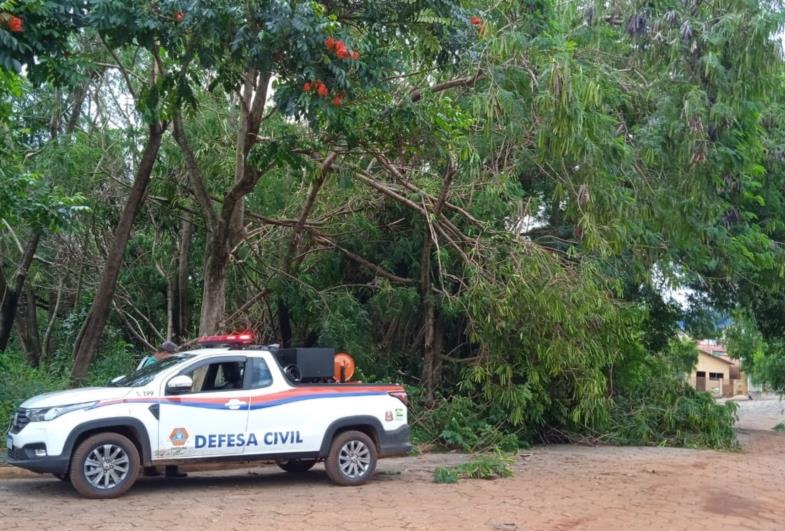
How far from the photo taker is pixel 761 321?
975 inches

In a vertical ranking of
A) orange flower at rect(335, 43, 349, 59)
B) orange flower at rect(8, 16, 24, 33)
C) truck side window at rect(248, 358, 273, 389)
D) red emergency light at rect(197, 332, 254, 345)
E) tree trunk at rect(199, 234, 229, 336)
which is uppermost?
orange flower at rect(335, 43, 349, 59)

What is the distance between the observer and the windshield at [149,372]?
1023 centimetres

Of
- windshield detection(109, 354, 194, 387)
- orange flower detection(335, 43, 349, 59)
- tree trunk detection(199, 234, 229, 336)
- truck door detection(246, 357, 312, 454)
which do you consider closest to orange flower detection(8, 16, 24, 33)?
orange flower detection(335, 43, 349, 59)

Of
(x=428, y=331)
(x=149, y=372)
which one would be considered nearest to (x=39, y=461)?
(x=149, y=372)

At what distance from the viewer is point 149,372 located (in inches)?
412

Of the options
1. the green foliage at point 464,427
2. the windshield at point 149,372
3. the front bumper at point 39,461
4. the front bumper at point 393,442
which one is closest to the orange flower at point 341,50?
the windshield at point 149,372

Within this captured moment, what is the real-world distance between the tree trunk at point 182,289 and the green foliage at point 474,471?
687 centimetres

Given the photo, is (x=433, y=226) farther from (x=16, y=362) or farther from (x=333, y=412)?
(x=16, y=362)

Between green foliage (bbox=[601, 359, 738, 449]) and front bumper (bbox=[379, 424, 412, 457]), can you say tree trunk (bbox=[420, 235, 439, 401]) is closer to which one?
green foliage (bbox=[601, 359, 738, 449])

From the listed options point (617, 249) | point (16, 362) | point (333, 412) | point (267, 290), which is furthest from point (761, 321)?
point (16, 362)

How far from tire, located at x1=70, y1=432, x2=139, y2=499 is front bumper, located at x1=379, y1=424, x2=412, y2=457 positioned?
10.5 ft

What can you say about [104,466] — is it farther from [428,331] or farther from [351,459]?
[428,331]

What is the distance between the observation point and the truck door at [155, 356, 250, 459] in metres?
9.97

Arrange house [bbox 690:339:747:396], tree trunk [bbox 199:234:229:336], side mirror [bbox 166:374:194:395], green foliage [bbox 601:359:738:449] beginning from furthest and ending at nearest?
house [bbox 690:339:747:396] → green foliage [bbox 601:359:738:449] → tree trunk [bbox 199:234:229:336] → side mirror [bbox 166:374:194:395]
